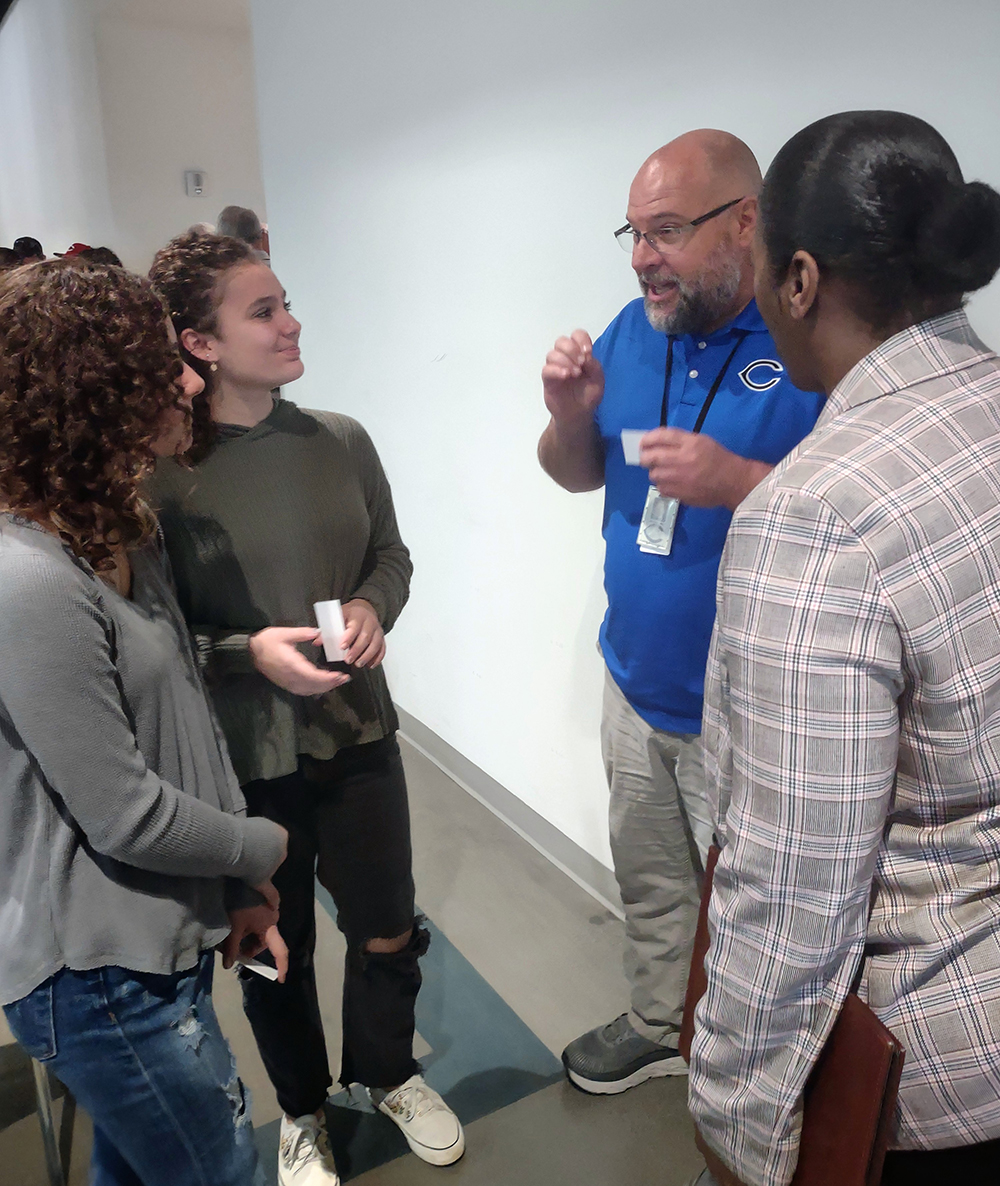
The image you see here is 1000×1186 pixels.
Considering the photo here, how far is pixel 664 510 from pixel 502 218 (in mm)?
1072

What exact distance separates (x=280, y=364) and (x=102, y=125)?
2.47 feet

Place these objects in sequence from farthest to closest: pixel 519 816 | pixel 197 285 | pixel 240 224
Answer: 1. pixel 519 816
2. pixel 240 224
3. pixel 197 285

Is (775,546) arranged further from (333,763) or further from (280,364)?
(333,763)

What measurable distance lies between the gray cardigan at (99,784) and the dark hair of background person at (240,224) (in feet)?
2.03

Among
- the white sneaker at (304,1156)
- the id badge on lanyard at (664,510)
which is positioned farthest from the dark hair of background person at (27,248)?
the white sneaker at (304,1156)

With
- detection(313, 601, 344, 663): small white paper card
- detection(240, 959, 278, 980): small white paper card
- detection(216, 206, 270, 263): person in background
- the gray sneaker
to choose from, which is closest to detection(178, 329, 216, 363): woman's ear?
detection(216, 206, 270, 263): person in background

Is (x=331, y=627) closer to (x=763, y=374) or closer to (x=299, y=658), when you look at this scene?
(x=299, y=658)

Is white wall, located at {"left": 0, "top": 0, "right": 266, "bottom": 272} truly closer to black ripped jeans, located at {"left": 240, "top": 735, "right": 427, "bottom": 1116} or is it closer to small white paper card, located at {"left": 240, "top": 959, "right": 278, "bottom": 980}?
black ripped jeans, located at {"left": 240, "top": 735, "right": 427, "bottom": 1116}

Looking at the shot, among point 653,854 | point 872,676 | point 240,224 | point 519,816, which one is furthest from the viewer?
point 519,816

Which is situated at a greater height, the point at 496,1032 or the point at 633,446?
the point at 633,446

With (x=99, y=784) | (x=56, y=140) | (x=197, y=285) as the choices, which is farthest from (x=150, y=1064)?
(x=56, y=140)

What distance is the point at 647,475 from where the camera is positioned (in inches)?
61.2

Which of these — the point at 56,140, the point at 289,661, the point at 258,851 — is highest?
the point at 56,140

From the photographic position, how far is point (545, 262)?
6.99 feet
